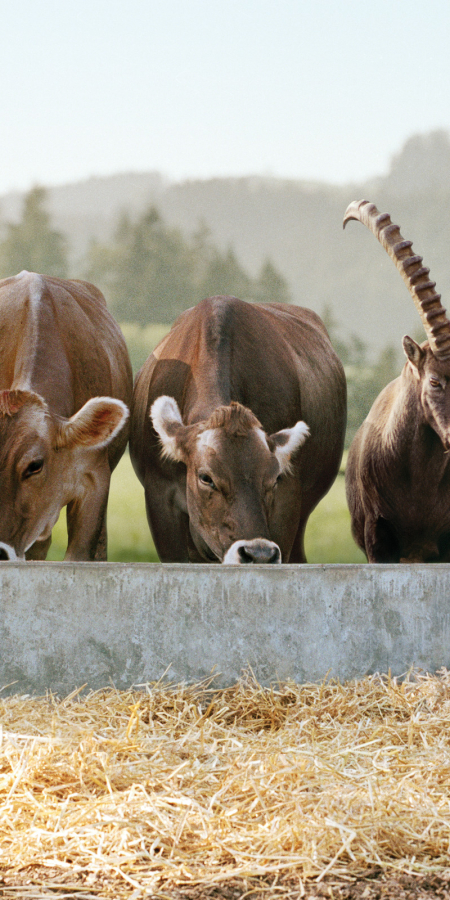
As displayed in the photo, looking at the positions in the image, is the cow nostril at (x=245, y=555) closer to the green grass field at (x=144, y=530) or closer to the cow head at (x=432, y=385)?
the cow head at (x=432, y=385)

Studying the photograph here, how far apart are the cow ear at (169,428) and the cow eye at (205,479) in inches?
9.9

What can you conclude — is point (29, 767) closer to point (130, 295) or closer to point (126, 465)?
point (126, 465)

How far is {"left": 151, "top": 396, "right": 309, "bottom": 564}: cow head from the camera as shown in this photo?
4613 millimetres

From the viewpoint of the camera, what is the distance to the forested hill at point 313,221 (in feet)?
38.9

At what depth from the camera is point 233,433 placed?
481cm

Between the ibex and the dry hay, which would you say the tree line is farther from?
the dry hay

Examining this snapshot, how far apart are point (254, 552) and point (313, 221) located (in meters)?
9.03

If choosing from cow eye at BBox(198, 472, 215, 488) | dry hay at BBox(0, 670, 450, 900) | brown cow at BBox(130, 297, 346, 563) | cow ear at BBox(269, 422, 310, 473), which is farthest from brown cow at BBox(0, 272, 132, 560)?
dry hay at BBox(0, 670, 450, 900)

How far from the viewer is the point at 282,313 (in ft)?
23.3

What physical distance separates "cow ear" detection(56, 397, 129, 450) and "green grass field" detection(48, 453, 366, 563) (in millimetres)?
4358

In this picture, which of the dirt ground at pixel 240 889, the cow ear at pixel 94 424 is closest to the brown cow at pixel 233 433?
the cow ear at pixel 94 424

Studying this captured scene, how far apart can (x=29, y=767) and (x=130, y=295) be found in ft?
31.3

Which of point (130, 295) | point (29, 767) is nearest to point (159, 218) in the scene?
point (130, 295)

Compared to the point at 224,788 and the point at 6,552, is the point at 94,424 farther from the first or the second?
the point at 224,788
